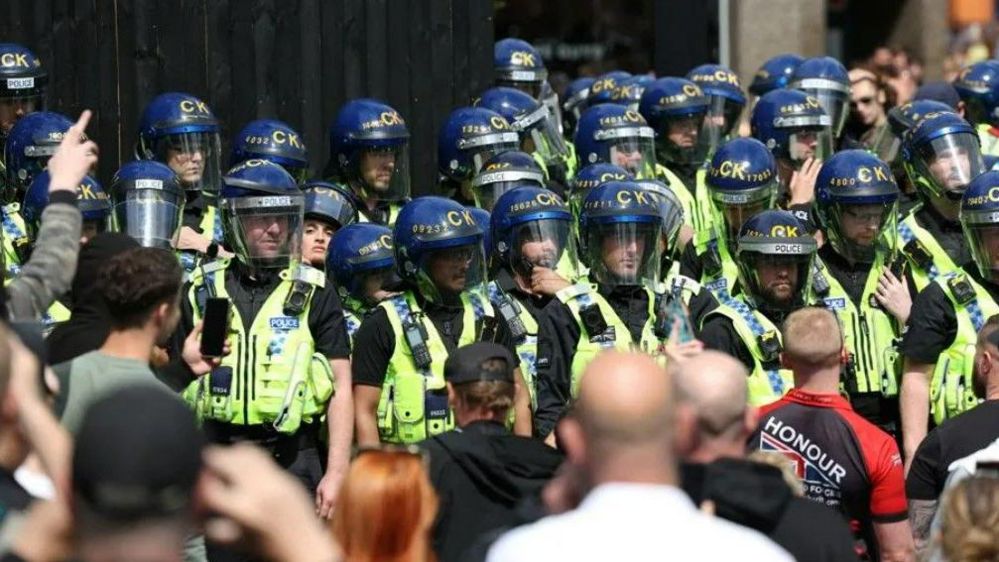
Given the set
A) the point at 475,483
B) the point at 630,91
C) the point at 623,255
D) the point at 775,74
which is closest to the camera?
the point at 475,483

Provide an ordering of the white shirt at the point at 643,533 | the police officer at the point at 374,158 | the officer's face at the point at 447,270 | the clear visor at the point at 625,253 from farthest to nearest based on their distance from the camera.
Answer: the police officer at the point at 374,158, the clear visor at the point at 625,253, the officer's face at the point at 447,270, the white shirt at the point at 643,533

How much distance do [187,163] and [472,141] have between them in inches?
69.0

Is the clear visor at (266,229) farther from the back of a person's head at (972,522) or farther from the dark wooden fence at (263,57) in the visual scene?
the back of a person's head at (972,522)

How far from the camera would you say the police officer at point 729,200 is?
1002 cm

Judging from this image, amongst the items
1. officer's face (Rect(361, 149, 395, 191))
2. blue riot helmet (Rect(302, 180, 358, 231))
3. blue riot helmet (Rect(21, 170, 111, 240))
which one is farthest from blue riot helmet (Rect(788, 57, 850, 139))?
blue riot helmet (Rect(21, 170, 111, 240))

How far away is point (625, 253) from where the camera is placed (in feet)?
29.8

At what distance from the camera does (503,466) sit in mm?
6332

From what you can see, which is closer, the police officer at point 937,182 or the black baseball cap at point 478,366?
the black baseball cap at point 478,366

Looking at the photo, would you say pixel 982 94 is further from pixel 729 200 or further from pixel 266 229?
pixel 266 229

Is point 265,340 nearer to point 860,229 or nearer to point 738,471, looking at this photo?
point 860,229

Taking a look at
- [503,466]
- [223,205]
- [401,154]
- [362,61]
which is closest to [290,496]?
[503,466]

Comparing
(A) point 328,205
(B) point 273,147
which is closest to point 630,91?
(B) point 273,147

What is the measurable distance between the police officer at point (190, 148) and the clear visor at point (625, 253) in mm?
2021

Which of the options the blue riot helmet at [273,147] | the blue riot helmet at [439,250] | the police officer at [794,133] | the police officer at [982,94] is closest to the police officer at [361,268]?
the blue riot helmet at [439,250]
